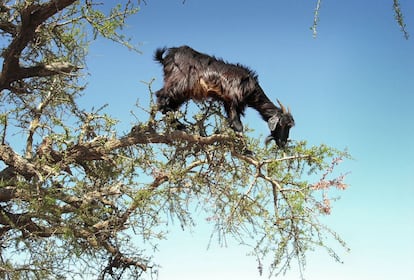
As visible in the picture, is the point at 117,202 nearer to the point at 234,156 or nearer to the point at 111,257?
the point at 111,257

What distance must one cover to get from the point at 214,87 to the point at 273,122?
0.88 metres

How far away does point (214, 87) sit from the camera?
6.12 meters

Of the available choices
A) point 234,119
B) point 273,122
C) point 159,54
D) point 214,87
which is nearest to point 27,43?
point 159,54

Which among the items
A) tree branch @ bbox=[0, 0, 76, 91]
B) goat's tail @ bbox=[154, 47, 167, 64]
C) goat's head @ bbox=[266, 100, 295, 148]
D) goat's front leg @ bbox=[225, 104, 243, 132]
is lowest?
goat's front leg @ bbox=[225, 104, 243, 132]

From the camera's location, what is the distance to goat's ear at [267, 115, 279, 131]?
21.1ft

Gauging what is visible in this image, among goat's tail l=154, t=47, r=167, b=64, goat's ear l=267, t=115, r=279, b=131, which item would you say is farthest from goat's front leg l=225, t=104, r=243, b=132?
goat's tail l=154, t=47, r=167, b=64

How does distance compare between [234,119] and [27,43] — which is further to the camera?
[234,119]

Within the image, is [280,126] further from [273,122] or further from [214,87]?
[214,87]

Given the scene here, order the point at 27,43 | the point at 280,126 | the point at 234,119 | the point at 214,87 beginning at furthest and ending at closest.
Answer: the point at 280,126, the point at 214,87, the point at 234,119, the point at 27,43

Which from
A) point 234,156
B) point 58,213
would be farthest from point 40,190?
point 234,156

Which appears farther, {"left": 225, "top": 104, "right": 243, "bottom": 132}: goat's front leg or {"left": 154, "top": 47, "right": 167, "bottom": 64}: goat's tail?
{"left": 154, "top": 47, "right": 167, "bottom": 64}: goat's tail

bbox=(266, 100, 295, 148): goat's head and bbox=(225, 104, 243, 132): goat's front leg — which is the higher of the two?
bbox=(266, 100, 295, 148): goat's head

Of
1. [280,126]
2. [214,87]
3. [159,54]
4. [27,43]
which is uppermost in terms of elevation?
[159,54]

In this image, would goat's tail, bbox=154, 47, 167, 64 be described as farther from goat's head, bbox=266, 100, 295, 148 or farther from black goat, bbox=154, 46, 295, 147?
goat's head, bbox=266, 100, 295, 148
